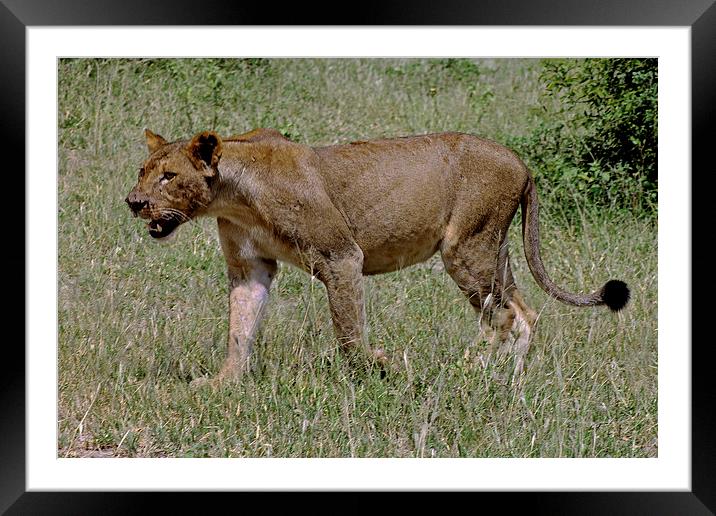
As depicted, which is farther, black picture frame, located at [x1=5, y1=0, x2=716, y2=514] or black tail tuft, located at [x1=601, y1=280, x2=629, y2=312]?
black tail tuft, located at [x1=601, y1=280, x2=629, y2=312]

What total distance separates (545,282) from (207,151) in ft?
6.76

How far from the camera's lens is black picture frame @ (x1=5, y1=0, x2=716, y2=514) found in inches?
173

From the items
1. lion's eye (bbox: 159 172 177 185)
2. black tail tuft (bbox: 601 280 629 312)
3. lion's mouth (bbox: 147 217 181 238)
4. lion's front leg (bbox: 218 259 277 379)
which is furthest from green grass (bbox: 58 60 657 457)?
lion's eye (bbox: 159 172 177 185)

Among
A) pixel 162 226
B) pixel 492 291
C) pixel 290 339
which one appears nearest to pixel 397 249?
pixel 492 291

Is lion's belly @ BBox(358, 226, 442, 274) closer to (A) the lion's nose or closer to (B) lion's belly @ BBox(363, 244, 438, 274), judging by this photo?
(B) lion's belly @ BBox(363, 244, 438, 274)

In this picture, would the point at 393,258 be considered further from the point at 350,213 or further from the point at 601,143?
the point at 601,143
